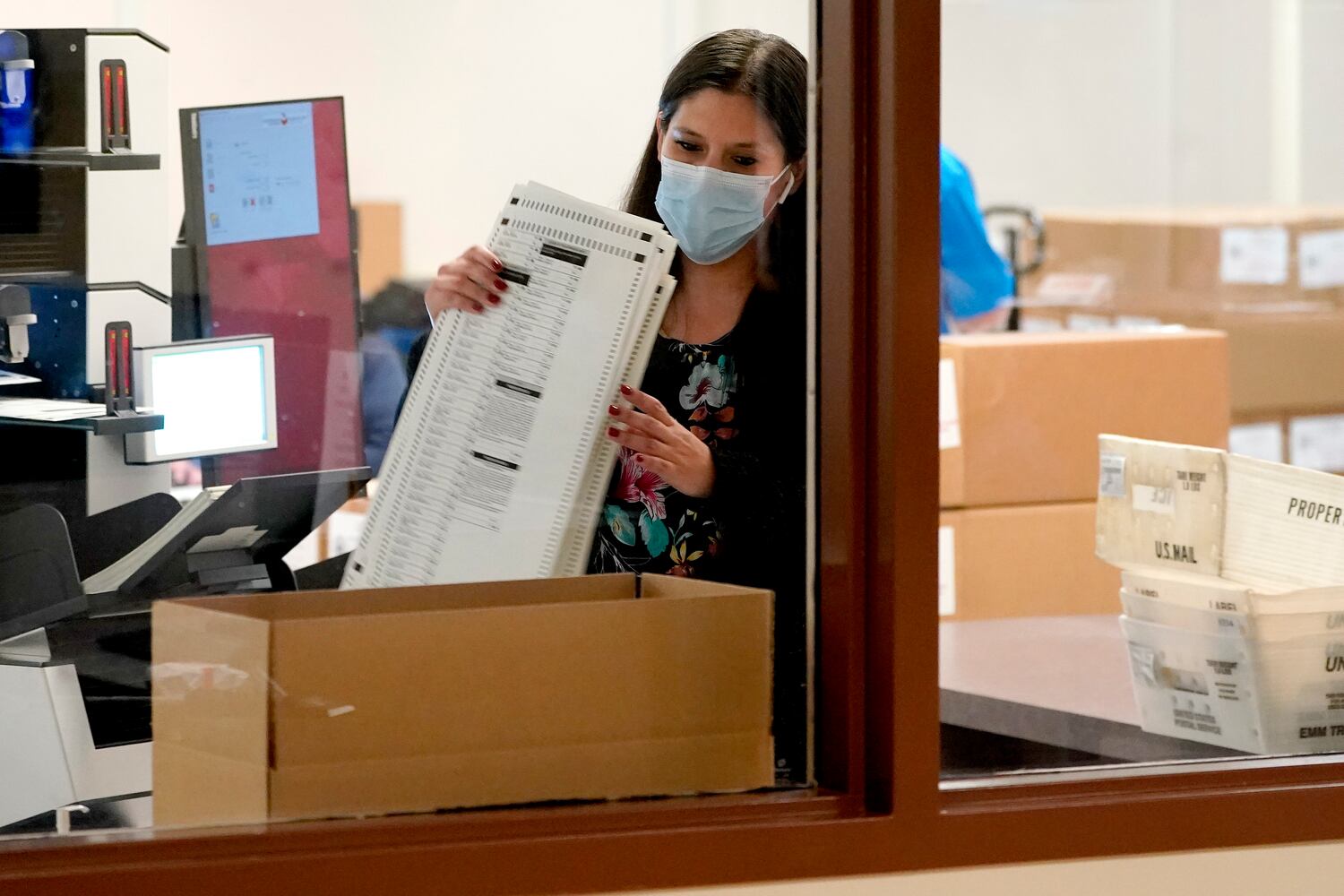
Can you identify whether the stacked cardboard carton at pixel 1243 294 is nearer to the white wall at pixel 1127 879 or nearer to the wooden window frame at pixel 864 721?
the white wall at pixel 1127 879

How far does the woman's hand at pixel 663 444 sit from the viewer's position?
139 centimetres

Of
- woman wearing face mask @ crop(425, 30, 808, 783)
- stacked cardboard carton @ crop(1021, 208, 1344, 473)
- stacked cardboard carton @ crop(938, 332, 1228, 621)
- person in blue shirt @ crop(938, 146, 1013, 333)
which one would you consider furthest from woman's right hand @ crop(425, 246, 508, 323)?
stacked cardboard carton @ crop(1021, 208, 1344, 473)

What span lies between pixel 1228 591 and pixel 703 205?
2.40 feet

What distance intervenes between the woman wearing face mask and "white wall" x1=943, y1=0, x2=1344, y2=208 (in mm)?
3236

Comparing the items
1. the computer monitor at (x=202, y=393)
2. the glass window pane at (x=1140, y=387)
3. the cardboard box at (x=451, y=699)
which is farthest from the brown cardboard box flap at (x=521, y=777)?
the computer monitor at (x=202, y=393)

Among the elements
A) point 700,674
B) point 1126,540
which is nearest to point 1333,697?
point 1126,540

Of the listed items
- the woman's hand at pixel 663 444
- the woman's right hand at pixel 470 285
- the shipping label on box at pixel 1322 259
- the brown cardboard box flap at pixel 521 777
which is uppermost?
the shipping label on box at pixel 1322 259

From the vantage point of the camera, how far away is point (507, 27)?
141cm

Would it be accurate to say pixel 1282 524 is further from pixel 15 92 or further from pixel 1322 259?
pixel 1322 259

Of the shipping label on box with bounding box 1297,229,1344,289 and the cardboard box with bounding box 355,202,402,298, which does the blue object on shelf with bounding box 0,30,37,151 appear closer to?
the cardboard box with bounding box 355,202,402,298

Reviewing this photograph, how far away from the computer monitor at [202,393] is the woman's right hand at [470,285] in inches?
6.5

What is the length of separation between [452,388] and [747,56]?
16.8 inches

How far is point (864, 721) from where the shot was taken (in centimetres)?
132

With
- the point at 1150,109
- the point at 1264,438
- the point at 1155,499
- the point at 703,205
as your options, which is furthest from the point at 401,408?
the point at 1150,109
